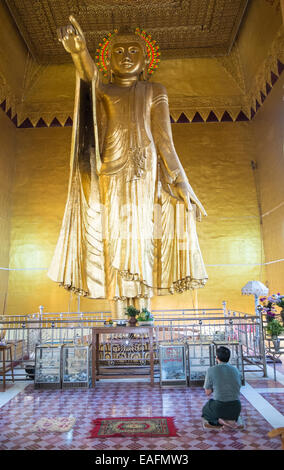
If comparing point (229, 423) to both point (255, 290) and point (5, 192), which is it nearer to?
point (255, 290)

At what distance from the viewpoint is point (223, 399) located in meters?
2.62

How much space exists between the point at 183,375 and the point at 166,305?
4.14 m

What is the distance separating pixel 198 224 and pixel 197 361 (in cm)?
477

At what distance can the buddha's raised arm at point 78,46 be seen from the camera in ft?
15.7

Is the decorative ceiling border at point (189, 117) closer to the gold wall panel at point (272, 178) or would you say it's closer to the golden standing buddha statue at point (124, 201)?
the gold wall panel at point (272, 178)

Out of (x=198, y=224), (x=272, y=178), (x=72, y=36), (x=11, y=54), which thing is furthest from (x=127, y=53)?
(x=198, y=224)

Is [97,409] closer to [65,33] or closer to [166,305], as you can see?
[65,33]

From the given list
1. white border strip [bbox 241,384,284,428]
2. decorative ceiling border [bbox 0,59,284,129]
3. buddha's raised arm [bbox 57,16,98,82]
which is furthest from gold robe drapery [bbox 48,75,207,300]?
decorative ceiling border [bbox 0,59,284,129]

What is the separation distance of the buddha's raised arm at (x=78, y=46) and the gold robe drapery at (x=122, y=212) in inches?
6.4

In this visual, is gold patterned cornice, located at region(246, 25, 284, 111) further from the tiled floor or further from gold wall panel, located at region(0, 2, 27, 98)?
the tiled floor

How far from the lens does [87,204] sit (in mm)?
5668

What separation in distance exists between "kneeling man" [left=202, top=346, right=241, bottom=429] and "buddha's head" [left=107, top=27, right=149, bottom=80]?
5.02 meters

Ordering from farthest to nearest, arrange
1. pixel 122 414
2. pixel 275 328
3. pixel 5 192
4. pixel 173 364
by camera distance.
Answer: pixel 5 192
pixel 275 328
pixel 173 364
pixel 122 414

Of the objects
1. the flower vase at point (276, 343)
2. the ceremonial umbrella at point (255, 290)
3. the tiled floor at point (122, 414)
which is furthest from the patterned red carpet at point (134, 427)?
the ceremonial umbrella at point (255, 290)
